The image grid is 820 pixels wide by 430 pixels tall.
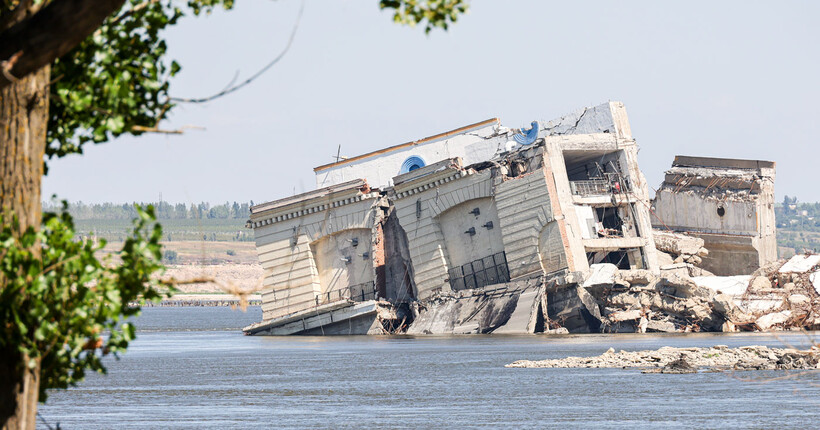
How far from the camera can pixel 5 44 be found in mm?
9516

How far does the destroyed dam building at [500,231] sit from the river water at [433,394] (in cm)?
745

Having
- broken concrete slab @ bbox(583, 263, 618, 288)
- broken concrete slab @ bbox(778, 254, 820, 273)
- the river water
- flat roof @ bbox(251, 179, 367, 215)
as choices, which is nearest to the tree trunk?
the river water

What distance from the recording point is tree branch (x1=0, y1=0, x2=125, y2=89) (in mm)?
9242

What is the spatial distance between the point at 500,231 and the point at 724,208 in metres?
14.2

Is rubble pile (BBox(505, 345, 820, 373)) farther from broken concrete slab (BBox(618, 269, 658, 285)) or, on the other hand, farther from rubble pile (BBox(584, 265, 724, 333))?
broken concrete slab (BBox(618, 269, 658, 285))

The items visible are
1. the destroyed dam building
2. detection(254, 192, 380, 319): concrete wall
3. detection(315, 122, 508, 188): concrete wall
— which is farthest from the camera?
detection(254, 192, 380, 319): concrete wall

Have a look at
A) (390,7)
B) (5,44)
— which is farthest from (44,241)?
(390,7)

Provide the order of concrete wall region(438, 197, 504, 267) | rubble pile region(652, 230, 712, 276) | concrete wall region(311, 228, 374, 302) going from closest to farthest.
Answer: concrete wall region(438, 197, 504, 267), rubble pile region(652, 230, 712, 276), concrete wall region(311, 228, 374, 302)

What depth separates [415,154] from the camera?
68.8 metres

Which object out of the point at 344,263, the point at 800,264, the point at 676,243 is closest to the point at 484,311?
the point at 344,263

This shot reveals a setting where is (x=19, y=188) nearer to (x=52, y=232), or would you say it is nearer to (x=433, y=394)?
(x=52, y=232)

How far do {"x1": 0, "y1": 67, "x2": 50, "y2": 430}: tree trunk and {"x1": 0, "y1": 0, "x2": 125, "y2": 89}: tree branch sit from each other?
1.65 ft

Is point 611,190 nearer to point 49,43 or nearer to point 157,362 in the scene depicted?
point 157,362

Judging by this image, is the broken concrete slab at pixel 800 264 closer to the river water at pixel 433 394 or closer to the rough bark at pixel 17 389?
the river water at pixel 433 394
